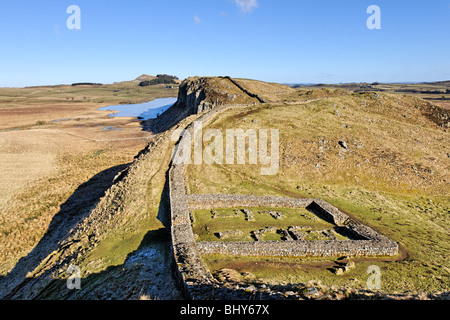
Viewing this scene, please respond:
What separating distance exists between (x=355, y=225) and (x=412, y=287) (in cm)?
791

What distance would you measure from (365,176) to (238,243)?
26822 mm

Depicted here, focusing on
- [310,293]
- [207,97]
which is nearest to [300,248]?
[310,293]

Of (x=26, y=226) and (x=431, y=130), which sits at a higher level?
(x=431, y=130)

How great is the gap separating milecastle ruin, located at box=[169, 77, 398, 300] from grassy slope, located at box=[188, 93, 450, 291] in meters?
0.99

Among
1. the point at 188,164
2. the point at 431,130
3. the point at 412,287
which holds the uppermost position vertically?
the point at 431,130

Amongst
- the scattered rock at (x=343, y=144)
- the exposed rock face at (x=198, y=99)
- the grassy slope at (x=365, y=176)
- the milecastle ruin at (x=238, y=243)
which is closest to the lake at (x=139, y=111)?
the exposed rock face at (x=198, y=99)

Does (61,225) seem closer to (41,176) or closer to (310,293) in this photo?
(41,176)

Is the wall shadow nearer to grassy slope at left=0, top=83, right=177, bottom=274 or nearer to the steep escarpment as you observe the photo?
grassy slope at left=0, top=83, right=177, bottom=274

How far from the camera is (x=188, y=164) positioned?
35.4m

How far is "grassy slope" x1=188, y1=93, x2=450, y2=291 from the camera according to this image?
1812cm

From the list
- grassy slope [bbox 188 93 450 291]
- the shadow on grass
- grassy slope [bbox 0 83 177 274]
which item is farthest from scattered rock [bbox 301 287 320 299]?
grassy slope [bbox 0 83 177 274]

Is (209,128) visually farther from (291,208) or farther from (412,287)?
(412,287)

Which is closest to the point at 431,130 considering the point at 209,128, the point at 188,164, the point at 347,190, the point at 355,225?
the point at 347,190

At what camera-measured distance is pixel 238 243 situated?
1914 cm
